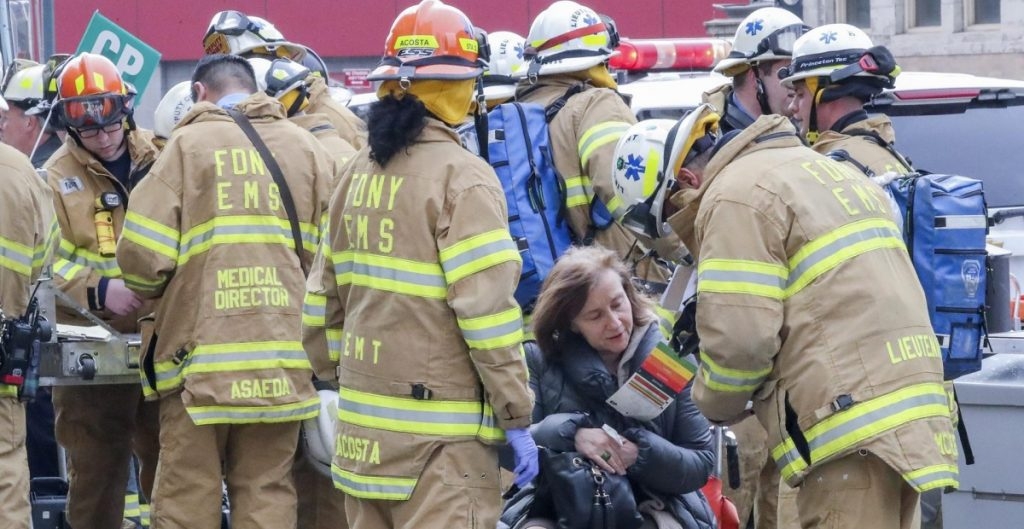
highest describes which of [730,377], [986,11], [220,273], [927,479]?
[220,273]

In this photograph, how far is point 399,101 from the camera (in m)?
4.93

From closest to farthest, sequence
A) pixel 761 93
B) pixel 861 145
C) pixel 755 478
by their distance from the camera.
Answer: pixel 861 145
pixel 755 478
pixel 761 93

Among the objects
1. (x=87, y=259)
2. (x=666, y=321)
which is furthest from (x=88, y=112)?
(x=666, y=321)

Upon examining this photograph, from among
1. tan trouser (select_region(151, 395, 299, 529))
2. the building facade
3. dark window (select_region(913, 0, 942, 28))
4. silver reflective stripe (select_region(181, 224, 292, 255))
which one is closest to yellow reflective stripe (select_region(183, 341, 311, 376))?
tan trouser (select_region(151, 395, 299, 529))

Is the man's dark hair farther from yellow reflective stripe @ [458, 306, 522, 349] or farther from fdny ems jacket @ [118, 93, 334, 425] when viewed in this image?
yellow reflective stripe @ [458, 306, 522, 349]

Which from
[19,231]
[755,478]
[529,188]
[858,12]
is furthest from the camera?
[858,12]

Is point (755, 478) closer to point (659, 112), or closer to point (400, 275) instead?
point (400, 275)

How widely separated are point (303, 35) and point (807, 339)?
25384mm

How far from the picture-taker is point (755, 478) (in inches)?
253

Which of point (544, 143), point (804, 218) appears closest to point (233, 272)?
point (544, 143)

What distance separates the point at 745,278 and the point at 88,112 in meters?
3.50

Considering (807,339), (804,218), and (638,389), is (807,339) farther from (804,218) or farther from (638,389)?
(638,389)

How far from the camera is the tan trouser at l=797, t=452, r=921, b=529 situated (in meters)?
4.27

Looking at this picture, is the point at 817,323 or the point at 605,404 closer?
the point at 817,323
